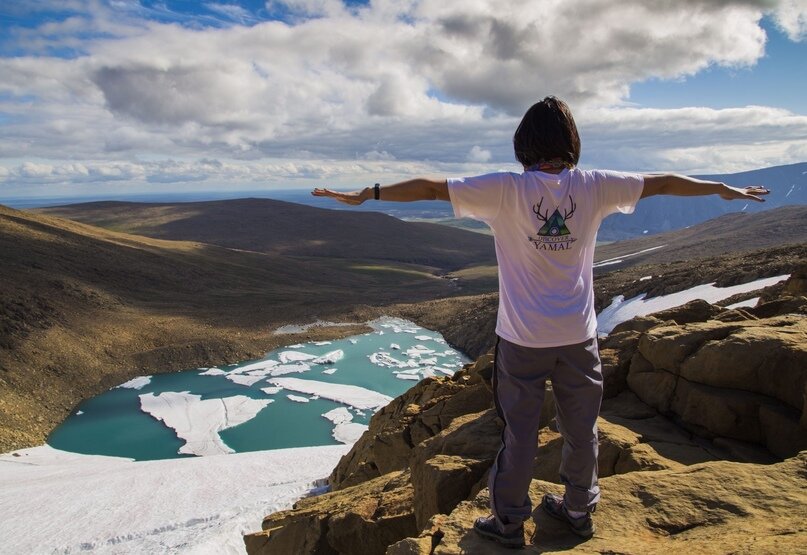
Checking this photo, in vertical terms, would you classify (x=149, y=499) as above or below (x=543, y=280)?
below

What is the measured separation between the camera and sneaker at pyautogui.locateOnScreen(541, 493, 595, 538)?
455cm

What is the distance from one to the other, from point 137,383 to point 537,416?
141ft

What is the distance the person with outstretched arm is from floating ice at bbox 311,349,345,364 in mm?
42540

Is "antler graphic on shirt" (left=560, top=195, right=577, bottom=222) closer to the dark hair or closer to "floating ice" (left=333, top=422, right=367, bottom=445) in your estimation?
the dark hair

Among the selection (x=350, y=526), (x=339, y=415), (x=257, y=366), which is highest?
(x=350, y=526)

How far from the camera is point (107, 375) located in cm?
4144

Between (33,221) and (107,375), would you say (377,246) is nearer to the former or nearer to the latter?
(33,221)

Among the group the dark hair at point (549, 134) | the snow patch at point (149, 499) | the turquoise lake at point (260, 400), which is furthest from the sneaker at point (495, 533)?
the turquoise lake at point (260, 400)

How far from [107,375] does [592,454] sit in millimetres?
44203

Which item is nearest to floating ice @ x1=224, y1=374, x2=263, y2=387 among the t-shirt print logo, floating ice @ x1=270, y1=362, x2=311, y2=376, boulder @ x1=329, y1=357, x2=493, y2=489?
floating ice @ x1=270, y1=362, x2=311, y2=376

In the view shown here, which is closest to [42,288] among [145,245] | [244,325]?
[244,325]

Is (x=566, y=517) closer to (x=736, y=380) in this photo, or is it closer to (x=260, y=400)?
(x=736, y=380)

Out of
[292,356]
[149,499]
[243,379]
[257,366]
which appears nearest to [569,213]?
[149,499]

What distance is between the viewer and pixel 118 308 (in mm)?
52656
